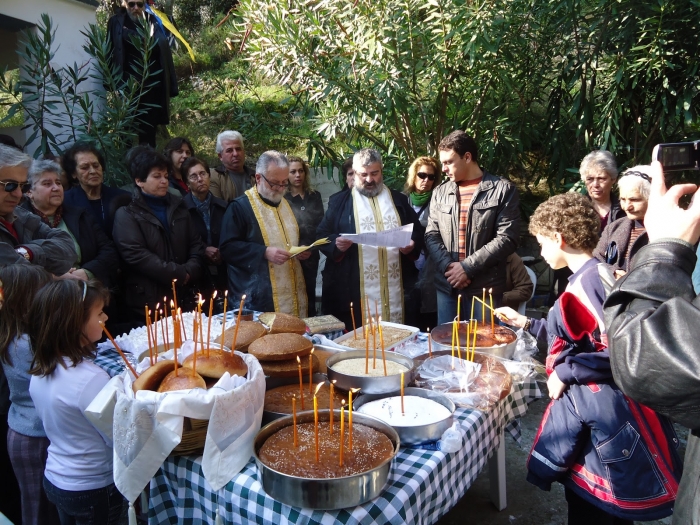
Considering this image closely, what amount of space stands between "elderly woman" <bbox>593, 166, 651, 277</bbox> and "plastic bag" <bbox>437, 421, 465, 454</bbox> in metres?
2.44

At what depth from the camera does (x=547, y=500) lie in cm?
340

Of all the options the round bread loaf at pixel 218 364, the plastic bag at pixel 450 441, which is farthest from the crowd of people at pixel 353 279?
the plastic bag at pixel 450 441

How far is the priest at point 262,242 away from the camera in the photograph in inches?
171

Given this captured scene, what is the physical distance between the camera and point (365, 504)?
5.34ft

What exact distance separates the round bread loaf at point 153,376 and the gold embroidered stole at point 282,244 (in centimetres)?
234

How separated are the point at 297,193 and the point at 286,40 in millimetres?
1706

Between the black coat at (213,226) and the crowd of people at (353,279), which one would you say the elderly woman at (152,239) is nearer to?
the crowd of people at (353,279)

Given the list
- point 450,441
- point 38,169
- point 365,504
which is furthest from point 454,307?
point 38,169

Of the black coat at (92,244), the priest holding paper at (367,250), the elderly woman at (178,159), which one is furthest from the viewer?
the elderly woman at (178,159)

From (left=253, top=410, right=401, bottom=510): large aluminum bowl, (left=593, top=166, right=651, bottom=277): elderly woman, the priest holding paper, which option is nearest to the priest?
the priest holding paper

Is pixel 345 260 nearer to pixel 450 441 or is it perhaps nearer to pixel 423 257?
pixel 423 257

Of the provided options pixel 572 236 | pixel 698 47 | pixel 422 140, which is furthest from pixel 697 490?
pixel 422 140

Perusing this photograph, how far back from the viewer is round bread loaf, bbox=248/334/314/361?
2.40 meters

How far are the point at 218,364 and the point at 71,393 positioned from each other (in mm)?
564
